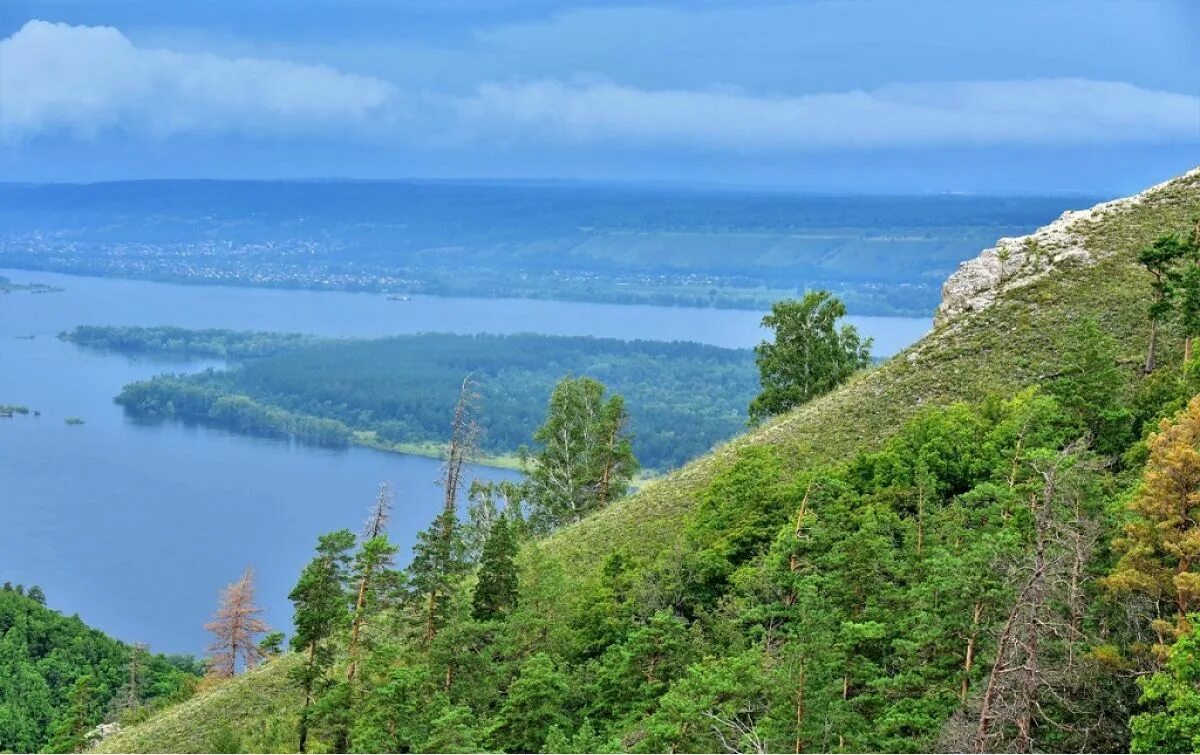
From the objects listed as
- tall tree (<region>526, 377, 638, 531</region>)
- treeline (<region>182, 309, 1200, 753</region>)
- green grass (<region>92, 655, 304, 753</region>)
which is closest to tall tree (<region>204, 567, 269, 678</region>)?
tall tree (<region>526, 377, 638, 531</region>)

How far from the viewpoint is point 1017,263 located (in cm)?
5538

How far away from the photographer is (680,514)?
46.4 metres

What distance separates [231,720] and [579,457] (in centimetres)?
2791

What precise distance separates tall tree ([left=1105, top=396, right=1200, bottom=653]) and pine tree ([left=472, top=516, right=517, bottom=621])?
16566 millimetres

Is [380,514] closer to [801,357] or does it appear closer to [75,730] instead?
[75,730]

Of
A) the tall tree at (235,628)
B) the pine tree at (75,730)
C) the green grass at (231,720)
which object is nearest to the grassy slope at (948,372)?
the green grass at (231,720)

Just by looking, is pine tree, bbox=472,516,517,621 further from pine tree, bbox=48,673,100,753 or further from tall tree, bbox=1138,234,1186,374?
pine tree, bbox=48,673,100,753

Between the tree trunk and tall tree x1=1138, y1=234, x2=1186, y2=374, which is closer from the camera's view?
tall tree x1=1138, y1=234, x2=1186, y2=374

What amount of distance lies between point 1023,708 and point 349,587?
71.5ft

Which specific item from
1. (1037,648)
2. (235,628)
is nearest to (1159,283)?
(1037,648)

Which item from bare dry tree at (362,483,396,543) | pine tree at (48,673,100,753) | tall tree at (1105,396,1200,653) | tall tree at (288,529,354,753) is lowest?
pine tree at (48,673,100,753)

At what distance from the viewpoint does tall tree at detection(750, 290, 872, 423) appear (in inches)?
2559

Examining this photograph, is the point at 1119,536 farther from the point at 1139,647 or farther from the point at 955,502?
the point at 955,502

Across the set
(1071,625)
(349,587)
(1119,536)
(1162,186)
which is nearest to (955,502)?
(1119,536)
